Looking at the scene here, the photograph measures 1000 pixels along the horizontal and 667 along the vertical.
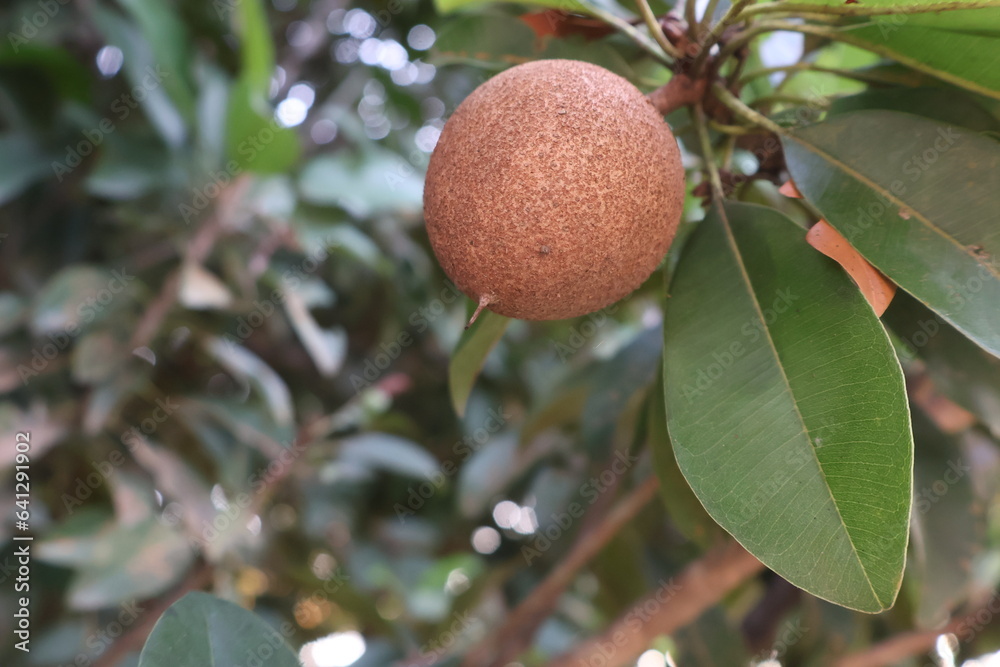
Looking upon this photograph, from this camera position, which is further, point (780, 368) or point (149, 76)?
point (149, 76)

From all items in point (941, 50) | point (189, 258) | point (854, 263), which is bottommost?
point (189, 258)

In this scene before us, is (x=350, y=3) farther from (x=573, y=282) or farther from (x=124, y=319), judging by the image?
(x=573, y=282)

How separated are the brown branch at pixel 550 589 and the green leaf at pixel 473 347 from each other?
0.37 meters

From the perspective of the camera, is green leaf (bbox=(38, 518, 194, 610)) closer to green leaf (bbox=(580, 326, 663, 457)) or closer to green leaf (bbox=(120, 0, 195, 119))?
green leaf (bbox=(580, 326, 663, 457))

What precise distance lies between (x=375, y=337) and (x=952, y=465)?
4.13 ft

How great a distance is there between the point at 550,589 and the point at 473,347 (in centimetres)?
55

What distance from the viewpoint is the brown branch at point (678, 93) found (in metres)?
0.59

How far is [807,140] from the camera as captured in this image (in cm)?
58

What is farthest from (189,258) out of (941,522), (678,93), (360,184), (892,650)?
(892,650)

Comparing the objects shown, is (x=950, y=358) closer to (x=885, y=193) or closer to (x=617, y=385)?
(x=885, y=193)

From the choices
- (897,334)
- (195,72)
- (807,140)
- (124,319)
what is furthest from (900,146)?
(195,72)

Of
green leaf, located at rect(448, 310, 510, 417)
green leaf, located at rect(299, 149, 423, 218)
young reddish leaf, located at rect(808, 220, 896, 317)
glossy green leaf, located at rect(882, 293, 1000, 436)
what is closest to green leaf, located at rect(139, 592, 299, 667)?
green leaf, located at rect(448, 310, 510, 417)

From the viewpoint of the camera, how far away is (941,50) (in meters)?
0.54

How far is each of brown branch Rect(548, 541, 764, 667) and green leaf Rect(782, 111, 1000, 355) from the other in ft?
1.70
